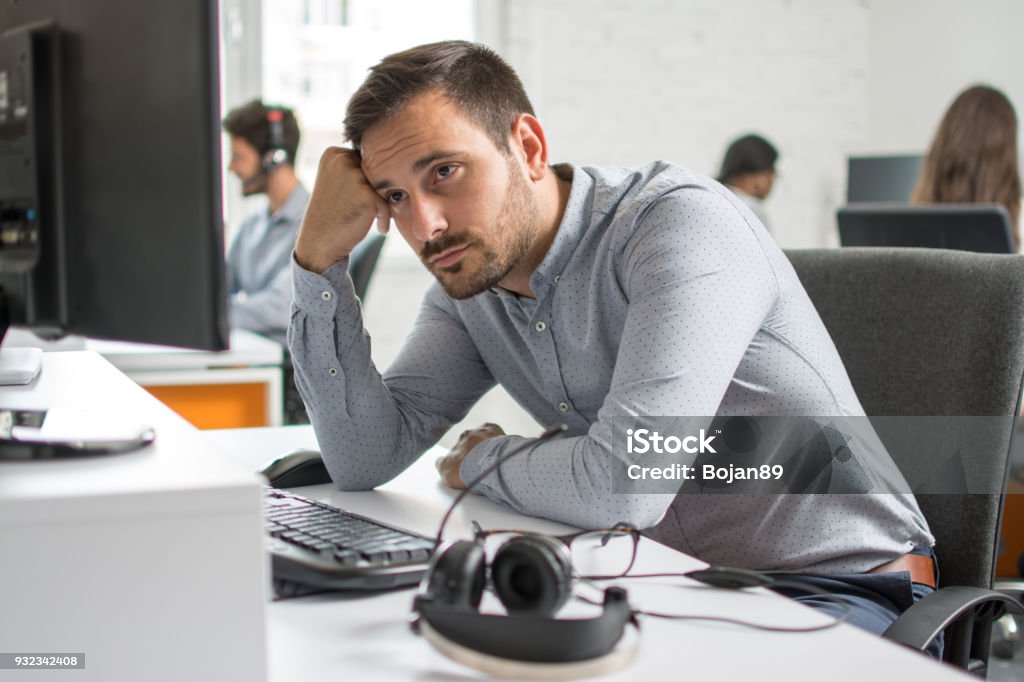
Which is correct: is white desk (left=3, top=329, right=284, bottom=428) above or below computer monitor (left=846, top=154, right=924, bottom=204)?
below

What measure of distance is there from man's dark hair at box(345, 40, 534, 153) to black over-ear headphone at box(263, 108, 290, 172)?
243 centimetres

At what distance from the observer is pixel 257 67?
4.52 m

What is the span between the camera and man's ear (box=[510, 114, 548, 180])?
1395 millimetres

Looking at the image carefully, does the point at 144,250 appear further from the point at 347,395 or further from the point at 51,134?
the point at 347,395

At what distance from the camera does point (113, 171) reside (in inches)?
31.2

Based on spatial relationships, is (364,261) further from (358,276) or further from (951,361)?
(951,361)

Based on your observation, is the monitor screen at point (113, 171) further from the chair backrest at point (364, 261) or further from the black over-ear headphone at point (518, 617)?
the chair backrest at point (364, 261)

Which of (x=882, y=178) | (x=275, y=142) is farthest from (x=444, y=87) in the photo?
(x=882, y=178)

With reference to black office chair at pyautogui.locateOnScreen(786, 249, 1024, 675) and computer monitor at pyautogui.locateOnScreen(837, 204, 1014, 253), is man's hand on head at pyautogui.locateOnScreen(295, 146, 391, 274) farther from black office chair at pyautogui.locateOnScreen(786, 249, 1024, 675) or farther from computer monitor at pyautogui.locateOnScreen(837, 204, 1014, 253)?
computer monitor at pyautogui.locateOnScreen(837, 204, 1014, 253)

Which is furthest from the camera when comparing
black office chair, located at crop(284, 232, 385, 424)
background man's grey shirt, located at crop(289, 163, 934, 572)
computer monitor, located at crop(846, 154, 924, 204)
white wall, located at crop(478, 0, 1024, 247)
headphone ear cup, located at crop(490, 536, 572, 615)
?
white wall, located at crop(478, 0, 1024, 247)

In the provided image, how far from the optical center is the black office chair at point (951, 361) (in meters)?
1.18

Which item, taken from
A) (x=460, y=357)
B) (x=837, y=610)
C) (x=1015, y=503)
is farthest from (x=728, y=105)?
(x=837, y=610)

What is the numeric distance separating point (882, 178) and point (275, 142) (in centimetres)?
265

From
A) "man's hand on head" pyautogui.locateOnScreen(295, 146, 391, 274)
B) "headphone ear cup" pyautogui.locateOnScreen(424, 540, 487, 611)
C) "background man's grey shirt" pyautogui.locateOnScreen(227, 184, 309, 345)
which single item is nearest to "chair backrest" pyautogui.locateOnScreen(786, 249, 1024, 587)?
"man's hand on head" pyautogui.locateOnScreen(295, 146, 391, 274)
